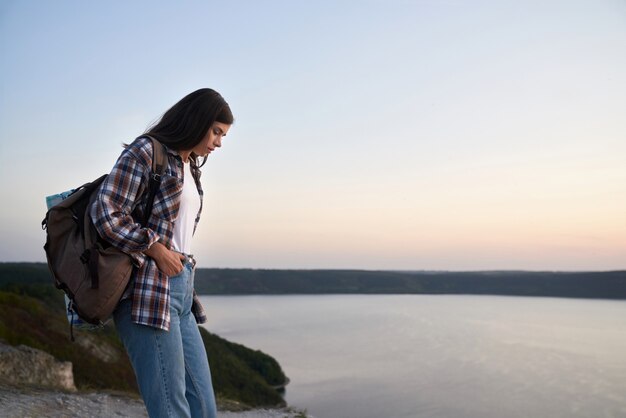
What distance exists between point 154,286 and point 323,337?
54.5 m

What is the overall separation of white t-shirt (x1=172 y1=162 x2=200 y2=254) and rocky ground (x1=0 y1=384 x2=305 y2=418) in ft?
11.3

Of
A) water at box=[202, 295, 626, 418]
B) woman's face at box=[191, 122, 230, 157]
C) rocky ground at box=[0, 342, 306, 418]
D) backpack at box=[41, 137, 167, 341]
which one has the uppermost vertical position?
woman's face at box=[191, 122, 230, 157]

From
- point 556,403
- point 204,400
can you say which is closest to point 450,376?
point 556,403

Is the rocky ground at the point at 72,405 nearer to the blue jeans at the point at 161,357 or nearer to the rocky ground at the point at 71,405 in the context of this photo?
the rocky ground at the point at 71,405

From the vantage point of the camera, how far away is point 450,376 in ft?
129

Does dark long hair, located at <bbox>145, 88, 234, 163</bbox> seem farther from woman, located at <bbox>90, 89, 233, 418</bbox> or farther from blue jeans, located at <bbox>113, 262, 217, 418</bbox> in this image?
blue jeans, located at <bbox>113, 262, 217, 418</bbox>

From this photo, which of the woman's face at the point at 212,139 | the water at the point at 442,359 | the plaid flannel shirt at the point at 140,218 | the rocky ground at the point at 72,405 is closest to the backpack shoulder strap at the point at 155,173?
the plaid flannel shirt at the point at 140,218

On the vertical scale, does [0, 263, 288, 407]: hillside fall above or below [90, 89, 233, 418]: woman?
below

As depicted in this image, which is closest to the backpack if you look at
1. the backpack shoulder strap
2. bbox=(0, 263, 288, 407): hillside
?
the backpack shoulder strap

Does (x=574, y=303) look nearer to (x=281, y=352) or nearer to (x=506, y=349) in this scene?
(x=506, y=349)

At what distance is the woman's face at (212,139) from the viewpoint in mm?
1925

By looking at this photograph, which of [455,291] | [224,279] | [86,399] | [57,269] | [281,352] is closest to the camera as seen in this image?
[57,269]

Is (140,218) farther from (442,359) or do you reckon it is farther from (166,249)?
(442,359)

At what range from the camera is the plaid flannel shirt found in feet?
5.57
